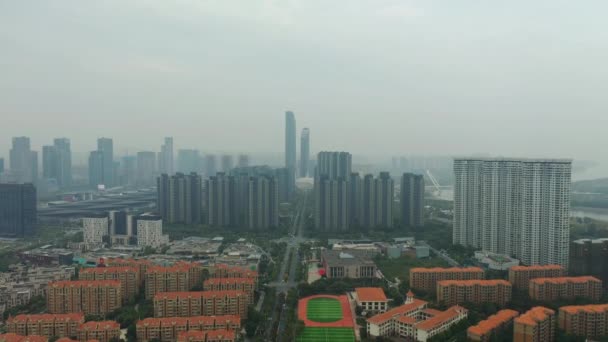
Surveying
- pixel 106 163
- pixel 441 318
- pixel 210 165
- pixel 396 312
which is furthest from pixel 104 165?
pixel 441 318

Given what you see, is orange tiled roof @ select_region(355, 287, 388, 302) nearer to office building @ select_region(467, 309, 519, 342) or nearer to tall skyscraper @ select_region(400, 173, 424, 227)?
office building @ select_region(467, 309, 519, 342)

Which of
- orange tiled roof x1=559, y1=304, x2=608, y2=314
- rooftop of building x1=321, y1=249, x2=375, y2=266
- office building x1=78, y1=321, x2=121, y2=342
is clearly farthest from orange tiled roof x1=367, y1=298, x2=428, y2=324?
office building x1=78, y1=321, x2=121, y2=342

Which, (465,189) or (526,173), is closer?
(526,173)

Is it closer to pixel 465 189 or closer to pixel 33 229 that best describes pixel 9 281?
pixel 33 229

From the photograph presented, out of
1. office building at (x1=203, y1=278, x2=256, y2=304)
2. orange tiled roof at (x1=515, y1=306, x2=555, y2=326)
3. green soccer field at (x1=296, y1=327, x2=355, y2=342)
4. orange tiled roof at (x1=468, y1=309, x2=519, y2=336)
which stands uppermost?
orange tiled roof at (x1=515, y1=306, x2=555, y2=326)

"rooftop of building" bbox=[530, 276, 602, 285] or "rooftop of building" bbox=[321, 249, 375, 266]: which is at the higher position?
"rooftop of building" bbox=[530, 276, 602, 285]

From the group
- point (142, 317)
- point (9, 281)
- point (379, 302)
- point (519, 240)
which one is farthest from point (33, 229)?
point (519, 240)
